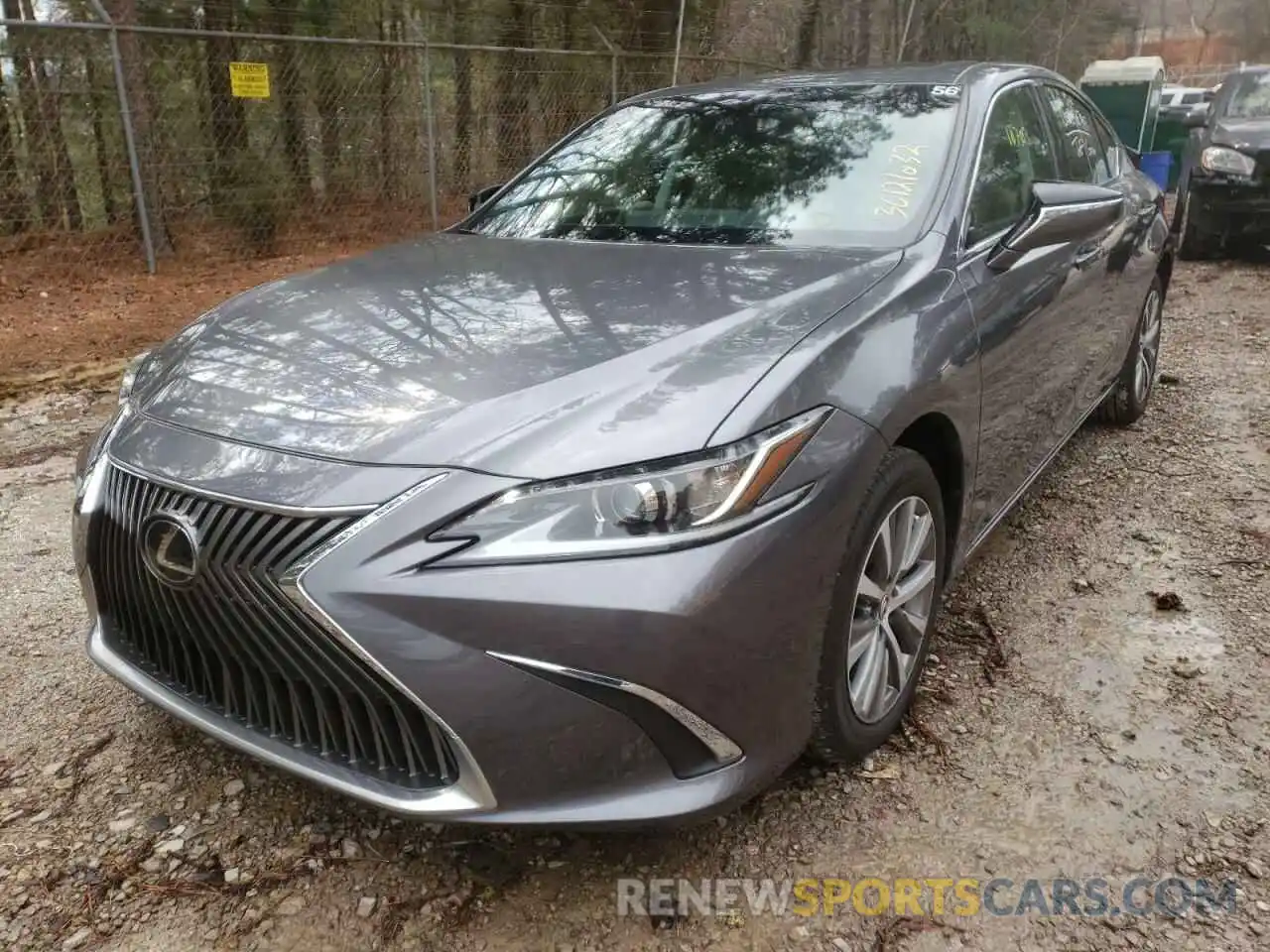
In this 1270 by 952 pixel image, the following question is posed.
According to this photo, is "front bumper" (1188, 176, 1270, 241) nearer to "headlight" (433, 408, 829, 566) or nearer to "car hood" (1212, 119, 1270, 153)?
"car hood" (1212, 119, 1270, 153)

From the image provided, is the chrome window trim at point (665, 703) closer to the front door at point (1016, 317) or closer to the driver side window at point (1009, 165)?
the front door at point (1016, 317)

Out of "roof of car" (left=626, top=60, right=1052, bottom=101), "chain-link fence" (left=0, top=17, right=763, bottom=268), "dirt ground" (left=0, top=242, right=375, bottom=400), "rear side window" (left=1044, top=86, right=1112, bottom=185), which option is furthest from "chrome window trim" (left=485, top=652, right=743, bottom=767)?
"chain-link fence" (left=0, top=17, right=763, bottom=268)

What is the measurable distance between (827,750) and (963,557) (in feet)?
2.82

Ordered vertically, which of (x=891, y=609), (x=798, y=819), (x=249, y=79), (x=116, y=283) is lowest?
(x=116, y=283)

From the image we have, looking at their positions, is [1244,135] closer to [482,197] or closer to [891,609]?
[482,197]

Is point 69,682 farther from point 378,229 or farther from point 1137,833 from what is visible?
point 378,229

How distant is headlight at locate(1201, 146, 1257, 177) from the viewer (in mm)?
8102

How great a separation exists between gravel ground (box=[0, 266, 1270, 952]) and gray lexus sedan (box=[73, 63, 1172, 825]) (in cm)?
25

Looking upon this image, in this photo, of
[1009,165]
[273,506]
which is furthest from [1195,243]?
[273,506]

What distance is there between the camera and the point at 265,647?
5.91 ft

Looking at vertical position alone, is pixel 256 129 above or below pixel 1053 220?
below

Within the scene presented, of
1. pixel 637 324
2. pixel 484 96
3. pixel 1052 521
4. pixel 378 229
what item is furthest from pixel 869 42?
pixel 637 324

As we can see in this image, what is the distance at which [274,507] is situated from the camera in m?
1.76

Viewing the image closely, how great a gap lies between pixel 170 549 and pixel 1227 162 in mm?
8941
